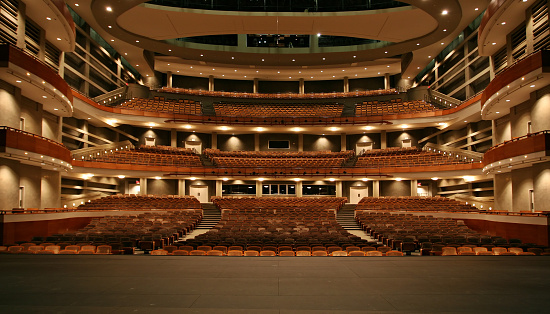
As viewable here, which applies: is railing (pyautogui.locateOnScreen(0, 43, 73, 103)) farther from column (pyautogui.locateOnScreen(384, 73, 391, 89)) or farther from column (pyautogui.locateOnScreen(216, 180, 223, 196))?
column (pyautogui.locateOnScreen(384, 73, 391, 89))

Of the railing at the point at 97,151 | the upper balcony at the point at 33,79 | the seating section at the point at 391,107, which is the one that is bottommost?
the railing at the point at 97,151

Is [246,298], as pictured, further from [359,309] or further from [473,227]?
[473,227]

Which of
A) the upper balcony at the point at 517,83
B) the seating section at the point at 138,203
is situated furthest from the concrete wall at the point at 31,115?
the upper balcony at the point at 517,83

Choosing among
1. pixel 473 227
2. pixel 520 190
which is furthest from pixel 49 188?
pixel 520 190

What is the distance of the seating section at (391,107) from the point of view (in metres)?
29.8

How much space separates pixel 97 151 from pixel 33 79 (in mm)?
11129

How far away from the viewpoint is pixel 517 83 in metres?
14.0

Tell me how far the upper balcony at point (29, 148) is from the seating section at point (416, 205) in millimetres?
18323

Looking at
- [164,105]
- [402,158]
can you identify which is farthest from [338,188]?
[164,105]

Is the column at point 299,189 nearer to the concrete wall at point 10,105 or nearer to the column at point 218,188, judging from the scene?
the column at point 218,188

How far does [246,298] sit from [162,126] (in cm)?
2889

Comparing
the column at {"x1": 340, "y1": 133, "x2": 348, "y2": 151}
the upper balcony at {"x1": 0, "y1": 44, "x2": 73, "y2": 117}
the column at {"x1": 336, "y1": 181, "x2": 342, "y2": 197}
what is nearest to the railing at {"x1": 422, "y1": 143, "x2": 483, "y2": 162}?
the column at {"x1": 340, "y1": 133, "x2": 348, "y2": 151}

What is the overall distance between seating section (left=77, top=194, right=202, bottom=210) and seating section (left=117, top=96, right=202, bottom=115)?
29.8 feet

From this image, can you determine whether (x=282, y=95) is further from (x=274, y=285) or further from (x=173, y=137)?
(x=274, y=285)
